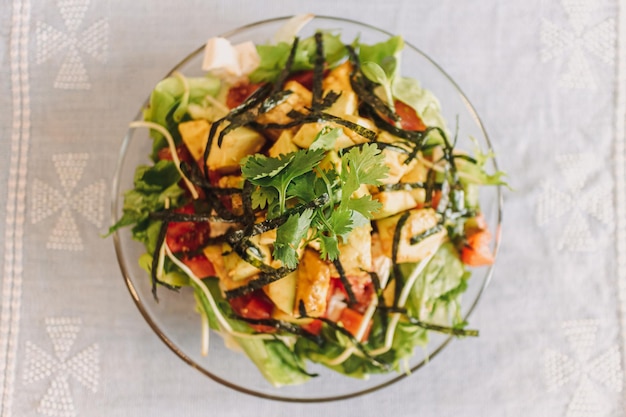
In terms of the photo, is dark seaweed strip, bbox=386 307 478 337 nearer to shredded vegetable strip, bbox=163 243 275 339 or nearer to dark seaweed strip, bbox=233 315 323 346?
dark seaweed strip, bbox=233 315 323 346

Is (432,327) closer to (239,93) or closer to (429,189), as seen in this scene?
(429,189)

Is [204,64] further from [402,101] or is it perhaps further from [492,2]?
[492,2]

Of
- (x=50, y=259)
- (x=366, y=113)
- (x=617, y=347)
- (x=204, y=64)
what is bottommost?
(x=617, y=347)

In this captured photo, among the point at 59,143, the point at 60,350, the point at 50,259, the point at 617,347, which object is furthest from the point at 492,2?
the point at 60,350

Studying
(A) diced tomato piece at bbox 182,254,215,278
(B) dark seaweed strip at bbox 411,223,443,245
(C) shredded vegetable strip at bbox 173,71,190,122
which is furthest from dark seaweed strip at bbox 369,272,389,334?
(C) shredded vegetable strip at bbox 173,71,190,122

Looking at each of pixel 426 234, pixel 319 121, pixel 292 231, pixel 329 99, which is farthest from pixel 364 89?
pixel 292 231

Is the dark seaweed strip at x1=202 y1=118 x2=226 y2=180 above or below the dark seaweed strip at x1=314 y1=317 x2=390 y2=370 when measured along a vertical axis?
above
